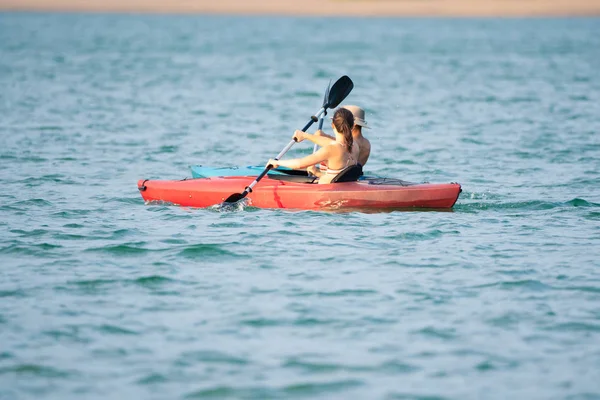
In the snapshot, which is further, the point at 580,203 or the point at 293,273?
the point at 580,203

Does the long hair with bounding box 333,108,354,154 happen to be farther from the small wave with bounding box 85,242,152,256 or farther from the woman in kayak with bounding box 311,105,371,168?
the small wave with bounding box 85,242,152,256

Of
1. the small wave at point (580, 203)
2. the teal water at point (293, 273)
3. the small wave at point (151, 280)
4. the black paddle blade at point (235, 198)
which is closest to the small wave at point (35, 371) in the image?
the teal water at point (293, 273)

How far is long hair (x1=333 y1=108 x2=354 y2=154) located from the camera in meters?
9.99

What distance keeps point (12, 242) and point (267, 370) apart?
384 cm

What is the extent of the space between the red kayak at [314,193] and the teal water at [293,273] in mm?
158

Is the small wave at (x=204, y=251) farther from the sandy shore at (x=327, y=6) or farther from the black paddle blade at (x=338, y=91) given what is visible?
the sandy shore at (x=327, y=6)

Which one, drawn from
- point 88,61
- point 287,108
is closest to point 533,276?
point 287,108

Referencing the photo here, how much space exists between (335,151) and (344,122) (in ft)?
1.05

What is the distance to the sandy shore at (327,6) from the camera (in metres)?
84.5

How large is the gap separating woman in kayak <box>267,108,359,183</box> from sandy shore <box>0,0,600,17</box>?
75604mm

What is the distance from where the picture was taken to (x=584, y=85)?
1088 inches

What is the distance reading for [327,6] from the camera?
8944 cm

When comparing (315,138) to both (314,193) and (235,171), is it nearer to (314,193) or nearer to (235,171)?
(314,193)

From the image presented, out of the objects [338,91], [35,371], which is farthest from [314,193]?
[35,371]
